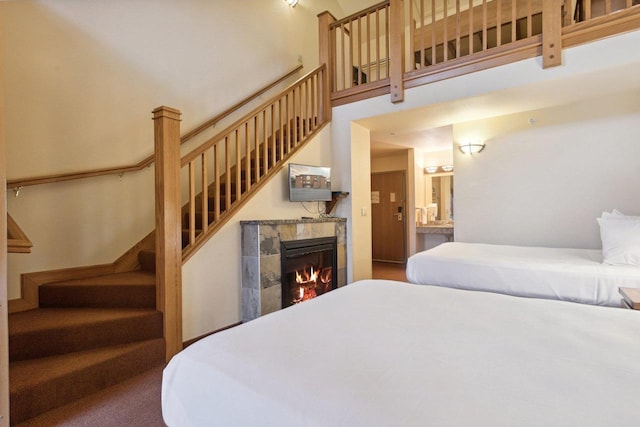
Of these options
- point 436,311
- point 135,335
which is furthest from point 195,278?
point 436,311

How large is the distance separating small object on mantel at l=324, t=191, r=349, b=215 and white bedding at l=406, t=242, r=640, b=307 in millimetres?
1303

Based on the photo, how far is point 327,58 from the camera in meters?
4.12

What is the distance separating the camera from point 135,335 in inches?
89.6

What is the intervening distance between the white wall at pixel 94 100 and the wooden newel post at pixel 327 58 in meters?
1.27

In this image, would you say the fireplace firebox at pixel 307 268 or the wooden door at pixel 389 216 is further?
the wooden door at pixel 389 216

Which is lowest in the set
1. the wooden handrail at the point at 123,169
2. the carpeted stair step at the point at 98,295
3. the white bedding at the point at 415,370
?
the carpeted stair step at the point at 98,295

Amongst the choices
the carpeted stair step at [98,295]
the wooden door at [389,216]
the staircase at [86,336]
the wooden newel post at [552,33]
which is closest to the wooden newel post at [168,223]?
the staircase at [86,336]

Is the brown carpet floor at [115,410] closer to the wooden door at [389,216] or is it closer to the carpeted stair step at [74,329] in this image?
the carpeted stair step at [74,329]

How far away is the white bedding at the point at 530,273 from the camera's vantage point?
2.19 m

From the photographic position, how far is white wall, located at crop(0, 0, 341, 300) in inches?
99.5

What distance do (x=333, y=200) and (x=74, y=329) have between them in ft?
9.04

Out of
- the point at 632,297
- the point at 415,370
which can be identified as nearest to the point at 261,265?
the point at 415,370

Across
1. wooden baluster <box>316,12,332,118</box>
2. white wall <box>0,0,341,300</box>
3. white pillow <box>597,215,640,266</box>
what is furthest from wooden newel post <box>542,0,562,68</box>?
white wall <box>0,0,341,300</box>

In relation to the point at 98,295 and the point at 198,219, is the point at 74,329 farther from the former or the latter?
the point at 198,219
